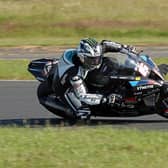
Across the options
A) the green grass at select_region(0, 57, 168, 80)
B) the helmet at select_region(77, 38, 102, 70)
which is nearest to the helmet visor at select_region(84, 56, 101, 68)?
the helmet at select_region(77, 38, 102, 70)

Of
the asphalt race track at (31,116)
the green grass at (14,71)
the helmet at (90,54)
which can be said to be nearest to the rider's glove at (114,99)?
the asphalt race track at (31,116)

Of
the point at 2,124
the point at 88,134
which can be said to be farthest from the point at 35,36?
the point at 88,134

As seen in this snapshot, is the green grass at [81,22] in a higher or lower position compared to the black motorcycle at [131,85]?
lower

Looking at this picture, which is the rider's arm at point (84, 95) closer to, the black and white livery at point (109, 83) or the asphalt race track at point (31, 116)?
the black and white livery at point (109, 83)

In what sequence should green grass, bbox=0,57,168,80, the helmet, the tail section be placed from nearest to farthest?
1. the helmet
2. the tail section
3. green grass, bbox=0,57,168,80

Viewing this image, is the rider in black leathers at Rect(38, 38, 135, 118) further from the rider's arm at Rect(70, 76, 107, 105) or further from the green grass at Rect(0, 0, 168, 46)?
the green grass at Rect(0, 0, 168, 46)

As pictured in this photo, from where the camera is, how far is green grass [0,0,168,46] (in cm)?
3897

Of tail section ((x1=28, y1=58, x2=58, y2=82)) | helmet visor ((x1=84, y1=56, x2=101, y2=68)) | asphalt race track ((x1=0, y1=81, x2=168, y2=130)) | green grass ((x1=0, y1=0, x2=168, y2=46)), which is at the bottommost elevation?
green grass ((x1=0, y1=0, x2=168, y2=46))

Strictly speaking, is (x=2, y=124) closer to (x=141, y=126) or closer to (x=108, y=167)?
(x=141, y=126)

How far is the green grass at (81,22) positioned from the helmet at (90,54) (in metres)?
22.6

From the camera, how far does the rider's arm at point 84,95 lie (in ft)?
41.8

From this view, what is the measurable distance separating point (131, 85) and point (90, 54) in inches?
35.5

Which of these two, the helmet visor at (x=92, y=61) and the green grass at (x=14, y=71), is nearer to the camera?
the helmet visor at (x=92, y=61)

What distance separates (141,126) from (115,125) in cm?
45
